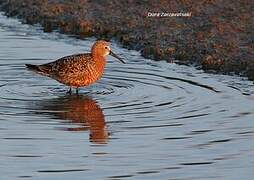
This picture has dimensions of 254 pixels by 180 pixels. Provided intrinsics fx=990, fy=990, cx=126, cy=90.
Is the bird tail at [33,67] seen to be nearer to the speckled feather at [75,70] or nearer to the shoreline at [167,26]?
the speckled feather at [75,70]

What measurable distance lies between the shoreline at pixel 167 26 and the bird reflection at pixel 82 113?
2892 mm

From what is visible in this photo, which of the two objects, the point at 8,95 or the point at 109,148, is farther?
the point at 8,95

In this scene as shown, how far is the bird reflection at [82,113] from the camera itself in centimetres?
1247

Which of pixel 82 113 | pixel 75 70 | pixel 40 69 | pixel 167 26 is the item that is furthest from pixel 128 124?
pixel 167 26

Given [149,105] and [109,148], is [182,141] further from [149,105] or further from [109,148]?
[149,105]

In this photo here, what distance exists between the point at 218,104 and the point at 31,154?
11.6 feet

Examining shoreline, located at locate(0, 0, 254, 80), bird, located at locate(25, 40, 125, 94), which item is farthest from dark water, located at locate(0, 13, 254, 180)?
shoreline, located at locate(0, 0, 254, 80)

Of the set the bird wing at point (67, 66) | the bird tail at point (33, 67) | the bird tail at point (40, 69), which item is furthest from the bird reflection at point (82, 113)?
the bird tail at point (33, 67)

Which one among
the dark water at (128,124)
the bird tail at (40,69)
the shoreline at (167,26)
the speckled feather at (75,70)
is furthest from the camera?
the shoreline at (167,26)

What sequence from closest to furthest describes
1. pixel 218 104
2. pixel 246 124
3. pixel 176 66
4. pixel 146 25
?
pixel 246 124 → pixel 218 104 → pixel 176 66 → pixel 146 25

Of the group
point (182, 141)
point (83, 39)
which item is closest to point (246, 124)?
point (182, 141)

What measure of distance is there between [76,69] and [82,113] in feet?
5.86

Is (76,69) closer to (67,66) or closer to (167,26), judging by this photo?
(67,66)

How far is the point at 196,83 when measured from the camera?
15.5 metres
